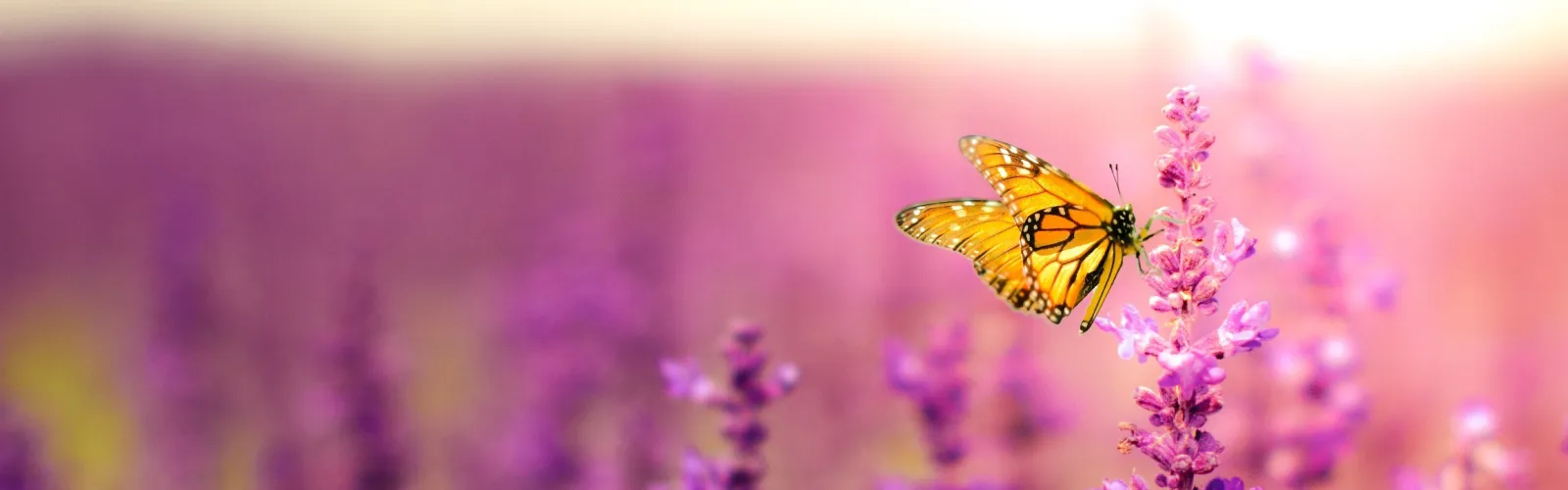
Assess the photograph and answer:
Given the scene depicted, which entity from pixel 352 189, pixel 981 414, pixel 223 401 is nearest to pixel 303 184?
pixel 352 189

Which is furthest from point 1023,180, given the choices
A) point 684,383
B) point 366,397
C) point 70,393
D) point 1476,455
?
point 70,393

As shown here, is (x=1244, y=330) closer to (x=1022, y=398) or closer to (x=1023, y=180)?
(x=1023, y=180)

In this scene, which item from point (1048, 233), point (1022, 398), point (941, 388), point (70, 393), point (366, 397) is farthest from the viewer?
point (70, 393)

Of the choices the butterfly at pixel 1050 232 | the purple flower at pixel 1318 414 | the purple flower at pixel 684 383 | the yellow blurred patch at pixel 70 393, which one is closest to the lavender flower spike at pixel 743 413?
the purple flower at pixel 684 383

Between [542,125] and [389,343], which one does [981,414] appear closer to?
[389,343]

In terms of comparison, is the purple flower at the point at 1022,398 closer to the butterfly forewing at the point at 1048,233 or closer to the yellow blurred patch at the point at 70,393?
the butterfly forewing at the point at 1048,233

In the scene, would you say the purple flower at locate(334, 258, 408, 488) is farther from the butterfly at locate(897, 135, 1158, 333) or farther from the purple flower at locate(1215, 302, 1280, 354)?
the purple flower at locate(1215, 302, 1280, 354)

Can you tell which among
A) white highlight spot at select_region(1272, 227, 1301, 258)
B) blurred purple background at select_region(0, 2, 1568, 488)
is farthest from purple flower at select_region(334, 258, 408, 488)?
white highlight spot at select_region(1272, 227, 1301, 258)
